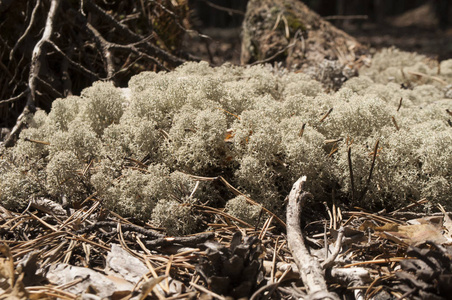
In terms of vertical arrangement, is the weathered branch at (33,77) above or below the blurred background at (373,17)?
above

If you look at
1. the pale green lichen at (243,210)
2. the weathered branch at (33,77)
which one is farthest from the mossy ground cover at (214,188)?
the weathered branch at (33,77)

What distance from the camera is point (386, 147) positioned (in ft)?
6.10

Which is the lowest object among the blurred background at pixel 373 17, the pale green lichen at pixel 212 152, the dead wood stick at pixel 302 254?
the blurred background at pixel 373 17

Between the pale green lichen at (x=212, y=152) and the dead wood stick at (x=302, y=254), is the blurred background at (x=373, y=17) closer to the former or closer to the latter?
the pale green lichen at (x=212, y=152)

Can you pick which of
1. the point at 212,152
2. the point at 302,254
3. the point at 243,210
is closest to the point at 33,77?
the point at 212,152

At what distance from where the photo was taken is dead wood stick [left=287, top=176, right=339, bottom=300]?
1239 mm

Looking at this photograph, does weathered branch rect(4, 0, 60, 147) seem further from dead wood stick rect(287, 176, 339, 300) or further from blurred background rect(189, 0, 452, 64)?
blurred background rect(189, 0, 452, 64)

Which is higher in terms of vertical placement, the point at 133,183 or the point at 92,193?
the point at 133,183

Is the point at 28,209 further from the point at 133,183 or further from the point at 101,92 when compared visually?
the point at 101,92

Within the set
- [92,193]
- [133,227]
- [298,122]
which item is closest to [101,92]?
[92,193]

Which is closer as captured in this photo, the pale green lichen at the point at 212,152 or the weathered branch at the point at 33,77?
the pale green lichen at the point at 212,152

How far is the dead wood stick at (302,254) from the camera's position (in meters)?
1.24

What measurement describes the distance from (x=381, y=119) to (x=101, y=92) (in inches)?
59.3

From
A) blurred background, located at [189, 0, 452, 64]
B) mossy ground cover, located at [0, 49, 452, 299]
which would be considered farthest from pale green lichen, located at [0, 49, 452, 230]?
blurred background, located at [189, 0, 452, 64]
